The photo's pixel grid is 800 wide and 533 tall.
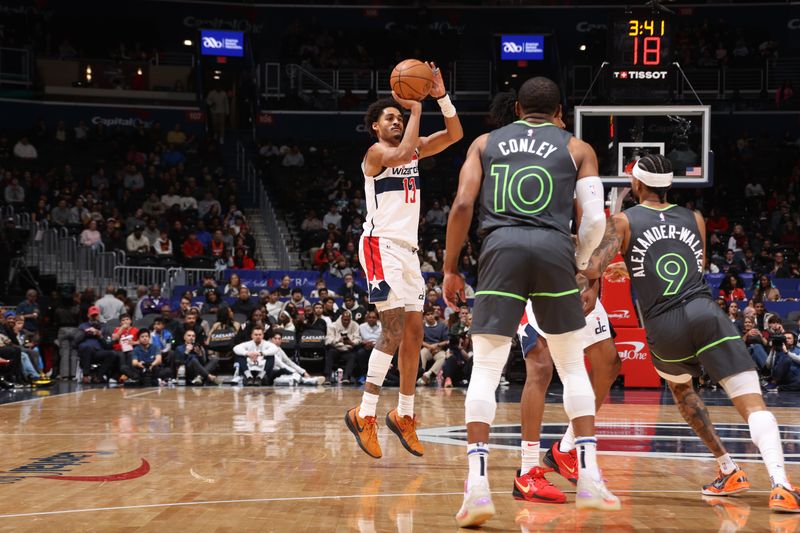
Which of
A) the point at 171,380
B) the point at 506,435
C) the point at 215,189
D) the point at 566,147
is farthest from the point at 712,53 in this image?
the point at 566,147

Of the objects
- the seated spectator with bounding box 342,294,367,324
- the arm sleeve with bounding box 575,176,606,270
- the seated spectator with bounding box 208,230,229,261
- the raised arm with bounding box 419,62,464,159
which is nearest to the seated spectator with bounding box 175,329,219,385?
the seated spectator with bounding box 342,294,367,324

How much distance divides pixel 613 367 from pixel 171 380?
10.3 meters

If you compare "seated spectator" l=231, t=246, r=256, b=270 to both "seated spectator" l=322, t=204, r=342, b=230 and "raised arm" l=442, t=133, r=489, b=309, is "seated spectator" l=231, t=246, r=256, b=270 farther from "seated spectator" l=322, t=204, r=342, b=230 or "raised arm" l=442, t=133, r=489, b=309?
"raised arm" l=442, t=133, r=489, b=309

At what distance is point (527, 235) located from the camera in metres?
4.43

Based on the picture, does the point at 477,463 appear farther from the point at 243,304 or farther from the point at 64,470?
the point at 243,304

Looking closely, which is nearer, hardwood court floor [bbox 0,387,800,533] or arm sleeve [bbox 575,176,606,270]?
hardwood court floor [bbox 0,387,800,533]

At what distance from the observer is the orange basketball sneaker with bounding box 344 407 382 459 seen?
629 cm

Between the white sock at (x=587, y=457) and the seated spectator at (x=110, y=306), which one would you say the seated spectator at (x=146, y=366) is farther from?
the white sock at (x=587, y=457)

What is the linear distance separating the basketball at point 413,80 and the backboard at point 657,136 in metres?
7.57

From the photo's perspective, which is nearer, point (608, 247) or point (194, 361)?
point (608, 247)

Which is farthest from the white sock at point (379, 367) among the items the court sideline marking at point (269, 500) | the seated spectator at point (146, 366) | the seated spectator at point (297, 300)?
the seated spectator at point (297, 300)

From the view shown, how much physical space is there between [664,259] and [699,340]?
1.59 feet

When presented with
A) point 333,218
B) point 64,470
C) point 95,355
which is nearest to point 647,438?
point 64,470

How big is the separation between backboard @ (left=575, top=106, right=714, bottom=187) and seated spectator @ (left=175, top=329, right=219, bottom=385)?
22.3 feet
